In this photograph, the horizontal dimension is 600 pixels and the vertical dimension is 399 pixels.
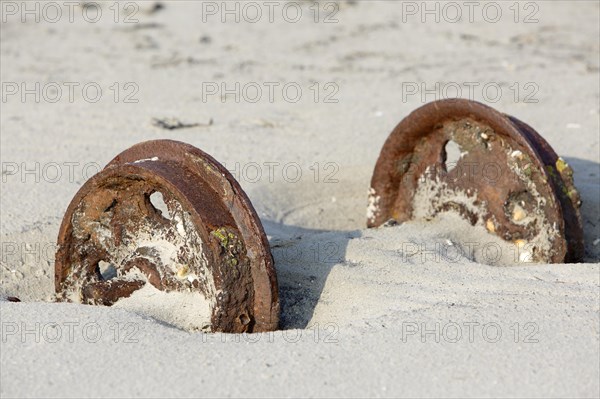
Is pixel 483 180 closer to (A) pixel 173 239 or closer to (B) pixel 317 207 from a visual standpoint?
(B) pixel 317 207

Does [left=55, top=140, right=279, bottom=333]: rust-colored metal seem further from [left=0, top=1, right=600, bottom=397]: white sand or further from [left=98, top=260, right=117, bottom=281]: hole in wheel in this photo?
[left=98, top=260, right=117, bottom=281]: hole in wheel

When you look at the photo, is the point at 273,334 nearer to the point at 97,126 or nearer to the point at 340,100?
the point at 97,126

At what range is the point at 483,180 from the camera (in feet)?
13.6

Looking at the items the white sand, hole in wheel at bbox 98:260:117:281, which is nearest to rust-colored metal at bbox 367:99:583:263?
the white sand

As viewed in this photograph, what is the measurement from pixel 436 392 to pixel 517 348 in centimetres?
37

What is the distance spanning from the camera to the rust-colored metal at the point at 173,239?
10.4 ft

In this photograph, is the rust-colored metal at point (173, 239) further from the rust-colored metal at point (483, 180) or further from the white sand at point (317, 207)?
the rust-colored metal at point (483, 180)

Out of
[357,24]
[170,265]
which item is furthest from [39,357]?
[357,24]

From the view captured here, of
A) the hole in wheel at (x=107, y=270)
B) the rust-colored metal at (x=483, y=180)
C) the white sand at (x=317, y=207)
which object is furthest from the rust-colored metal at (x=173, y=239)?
the rust-colored metal at (x=483, y=180)

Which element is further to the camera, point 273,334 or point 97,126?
point 97,126

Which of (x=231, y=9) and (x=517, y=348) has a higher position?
(x=231, y=9)

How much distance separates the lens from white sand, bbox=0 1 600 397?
2.89 metres

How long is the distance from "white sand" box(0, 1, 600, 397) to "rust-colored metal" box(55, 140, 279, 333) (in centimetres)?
17

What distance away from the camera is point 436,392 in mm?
2775
